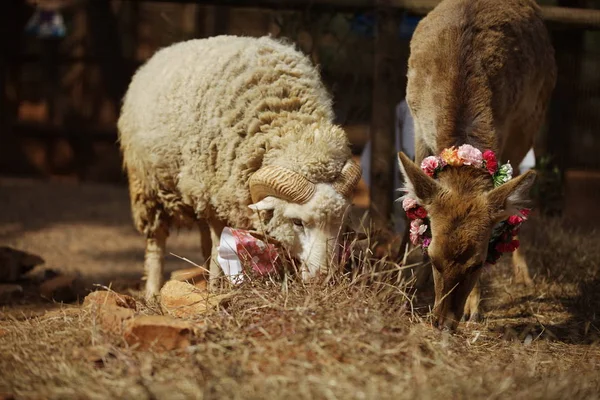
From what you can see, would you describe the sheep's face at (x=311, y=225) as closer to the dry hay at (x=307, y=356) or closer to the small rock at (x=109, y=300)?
the dry hay at (x=307, y=356)

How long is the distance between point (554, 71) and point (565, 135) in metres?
2.20

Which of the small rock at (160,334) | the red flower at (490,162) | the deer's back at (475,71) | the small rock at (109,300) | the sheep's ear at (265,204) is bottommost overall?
the small rock at (109,300)

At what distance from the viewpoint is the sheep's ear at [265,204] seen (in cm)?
495

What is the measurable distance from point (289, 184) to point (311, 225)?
31 cm

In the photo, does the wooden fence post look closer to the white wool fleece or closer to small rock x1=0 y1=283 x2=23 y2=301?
the white wool fleece

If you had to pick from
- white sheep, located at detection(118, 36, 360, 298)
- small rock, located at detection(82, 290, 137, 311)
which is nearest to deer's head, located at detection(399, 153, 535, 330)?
white sheep, located at detection(118, 36, 360, 298)

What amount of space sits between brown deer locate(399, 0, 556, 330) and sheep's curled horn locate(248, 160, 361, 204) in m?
0.51

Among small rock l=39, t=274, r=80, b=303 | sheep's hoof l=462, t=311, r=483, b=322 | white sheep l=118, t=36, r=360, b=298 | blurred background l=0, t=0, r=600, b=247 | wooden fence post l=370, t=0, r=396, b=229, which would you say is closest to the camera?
white sheep l=118, t=36, r=360, b=298

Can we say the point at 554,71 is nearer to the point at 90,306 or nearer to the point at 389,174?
the point at 389,174

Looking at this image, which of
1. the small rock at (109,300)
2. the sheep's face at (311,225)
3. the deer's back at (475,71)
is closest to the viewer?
the small rock at (109,300)

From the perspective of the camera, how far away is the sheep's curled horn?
15.8ft

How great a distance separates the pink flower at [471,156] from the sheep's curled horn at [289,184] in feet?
2.48

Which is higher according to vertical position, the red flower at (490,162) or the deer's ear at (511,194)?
the red flower at (490,162)

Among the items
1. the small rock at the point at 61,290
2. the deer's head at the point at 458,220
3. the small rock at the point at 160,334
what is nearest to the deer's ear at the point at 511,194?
the deer's head at the point at 458,220
